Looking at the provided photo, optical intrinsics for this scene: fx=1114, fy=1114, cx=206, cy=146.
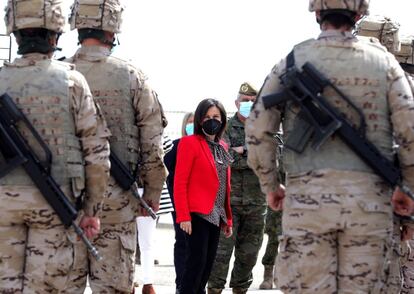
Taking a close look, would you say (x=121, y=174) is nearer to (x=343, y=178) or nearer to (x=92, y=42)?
(x=92, y=42)

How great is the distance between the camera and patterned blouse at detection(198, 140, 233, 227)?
9.20m

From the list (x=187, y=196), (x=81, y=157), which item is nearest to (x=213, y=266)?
(x=187, y=196)

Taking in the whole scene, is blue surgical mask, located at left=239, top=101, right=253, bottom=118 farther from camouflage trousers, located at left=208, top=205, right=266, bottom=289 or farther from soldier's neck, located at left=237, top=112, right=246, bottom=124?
camouflage trousers, located at left=208, top=205, right=266, bottom=289

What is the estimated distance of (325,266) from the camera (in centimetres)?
612

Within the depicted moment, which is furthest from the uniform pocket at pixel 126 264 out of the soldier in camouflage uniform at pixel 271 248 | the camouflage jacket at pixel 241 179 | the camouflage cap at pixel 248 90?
the soldier in camouflage uniform at pixel 271 248

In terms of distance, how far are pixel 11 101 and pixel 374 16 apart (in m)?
3.11

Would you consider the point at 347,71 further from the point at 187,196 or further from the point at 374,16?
the point at 187,196

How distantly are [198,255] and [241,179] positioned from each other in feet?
4.12

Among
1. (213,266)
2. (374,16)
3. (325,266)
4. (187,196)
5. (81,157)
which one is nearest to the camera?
(325,266)

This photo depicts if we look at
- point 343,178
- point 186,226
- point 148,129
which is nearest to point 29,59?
point 148,129

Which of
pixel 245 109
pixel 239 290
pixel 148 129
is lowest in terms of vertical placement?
pixel 239 290

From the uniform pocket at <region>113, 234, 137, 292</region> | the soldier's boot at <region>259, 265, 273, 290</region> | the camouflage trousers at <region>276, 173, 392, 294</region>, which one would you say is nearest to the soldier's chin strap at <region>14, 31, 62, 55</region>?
the uniform pocket at <region>113, 234, 137, 292</region>

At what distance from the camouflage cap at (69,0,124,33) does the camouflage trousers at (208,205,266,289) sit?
2891 mm

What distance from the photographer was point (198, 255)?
29.3 ft
